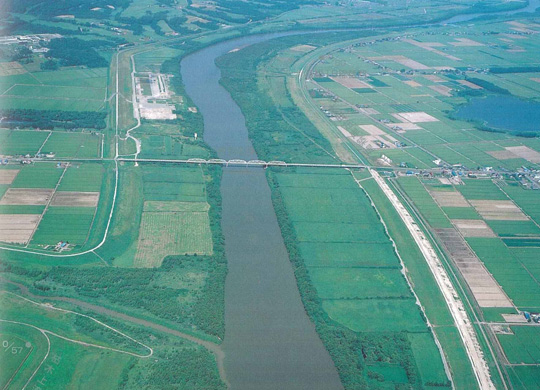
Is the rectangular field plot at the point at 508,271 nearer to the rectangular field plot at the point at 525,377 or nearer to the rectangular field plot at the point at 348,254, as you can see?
the rectangular field plot at the point at 525,377

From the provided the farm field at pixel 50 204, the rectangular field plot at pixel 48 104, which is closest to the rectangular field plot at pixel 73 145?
the farm field at pixel 50 204

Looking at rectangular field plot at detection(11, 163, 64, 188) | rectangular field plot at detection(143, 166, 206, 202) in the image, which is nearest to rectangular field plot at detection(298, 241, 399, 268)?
rectangular field plot at detection(143, 166, 206, 202)

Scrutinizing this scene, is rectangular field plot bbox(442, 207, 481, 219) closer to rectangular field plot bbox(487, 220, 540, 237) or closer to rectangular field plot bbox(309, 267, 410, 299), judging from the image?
rectangular field plot bbox(487, 220, 540, 237)

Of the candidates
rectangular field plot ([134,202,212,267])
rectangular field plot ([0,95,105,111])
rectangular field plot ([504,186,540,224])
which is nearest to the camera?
rectangular field plot ([134,202,212,267])

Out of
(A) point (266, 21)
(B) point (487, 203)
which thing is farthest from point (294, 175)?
(A) point (266, 21)

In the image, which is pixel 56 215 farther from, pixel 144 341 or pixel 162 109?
pixel 162 109

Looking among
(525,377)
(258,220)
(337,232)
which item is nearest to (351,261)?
(337,232)

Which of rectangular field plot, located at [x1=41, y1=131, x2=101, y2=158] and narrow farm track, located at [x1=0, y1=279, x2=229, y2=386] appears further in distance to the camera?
rectangular field plot, located at [x1=41, y1=131, x2=101, y2=158]
